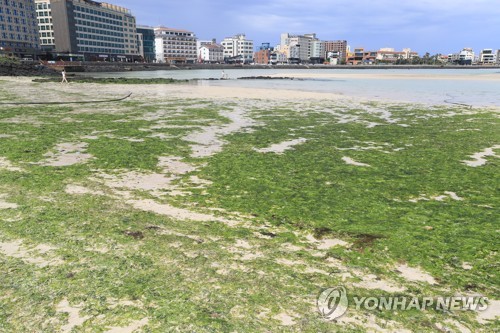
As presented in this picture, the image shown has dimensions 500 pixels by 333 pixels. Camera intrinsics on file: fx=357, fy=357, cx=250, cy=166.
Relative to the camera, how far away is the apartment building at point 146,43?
7308 inches

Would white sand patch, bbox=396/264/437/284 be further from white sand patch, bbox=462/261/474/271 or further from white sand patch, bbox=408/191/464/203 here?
white sand patch, bbox=408/191/464/203

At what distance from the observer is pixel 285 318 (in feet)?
11.7

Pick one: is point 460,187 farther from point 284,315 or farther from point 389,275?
point 284,315

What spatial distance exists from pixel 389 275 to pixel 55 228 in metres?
4.75

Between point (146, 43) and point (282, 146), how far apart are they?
198153mm

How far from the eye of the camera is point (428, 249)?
495 centimetres

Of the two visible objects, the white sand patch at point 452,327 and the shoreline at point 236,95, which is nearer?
the white sand patch at point 452,327

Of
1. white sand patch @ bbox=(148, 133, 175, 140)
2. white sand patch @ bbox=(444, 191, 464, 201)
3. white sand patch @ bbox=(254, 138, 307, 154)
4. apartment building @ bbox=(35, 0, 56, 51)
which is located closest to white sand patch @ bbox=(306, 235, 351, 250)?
white sand patch @ bbox=(444, 191, 464, 201)

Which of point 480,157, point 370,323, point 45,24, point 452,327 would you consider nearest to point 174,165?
point 370,323

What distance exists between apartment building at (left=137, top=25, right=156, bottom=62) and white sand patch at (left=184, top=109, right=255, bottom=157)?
18421 centimetres

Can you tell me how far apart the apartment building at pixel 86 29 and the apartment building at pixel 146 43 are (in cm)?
1463

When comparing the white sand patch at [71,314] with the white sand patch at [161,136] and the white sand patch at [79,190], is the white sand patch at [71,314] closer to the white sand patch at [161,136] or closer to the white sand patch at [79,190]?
the white sand patch at [79,190]

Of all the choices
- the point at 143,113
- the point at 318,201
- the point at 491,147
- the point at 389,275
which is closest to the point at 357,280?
A: the point at 389,275

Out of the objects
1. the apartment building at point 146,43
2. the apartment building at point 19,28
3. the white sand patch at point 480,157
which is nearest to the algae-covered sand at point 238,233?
the white sand patch at point 480,157
